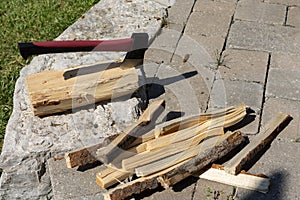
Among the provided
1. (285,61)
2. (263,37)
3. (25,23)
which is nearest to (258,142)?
(285,61)

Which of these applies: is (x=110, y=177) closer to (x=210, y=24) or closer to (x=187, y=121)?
(x=187, y=121)

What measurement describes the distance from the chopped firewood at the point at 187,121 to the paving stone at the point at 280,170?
1.06 ft

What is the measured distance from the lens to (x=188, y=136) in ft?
10.2

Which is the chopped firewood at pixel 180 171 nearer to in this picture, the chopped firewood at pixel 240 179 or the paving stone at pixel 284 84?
the chopped firewood at pixel 240 179

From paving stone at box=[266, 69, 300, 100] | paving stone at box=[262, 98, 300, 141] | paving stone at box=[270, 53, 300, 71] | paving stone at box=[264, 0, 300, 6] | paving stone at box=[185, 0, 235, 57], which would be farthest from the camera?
paving stone at box=[264, 0, 300, 6]

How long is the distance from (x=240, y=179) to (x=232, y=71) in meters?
1.02

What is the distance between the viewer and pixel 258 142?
318 centimetres

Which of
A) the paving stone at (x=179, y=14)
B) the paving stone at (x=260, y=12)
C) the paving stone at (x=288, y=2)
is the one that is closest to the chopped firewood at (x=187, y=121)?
the paving stone at (x=179, y=14)

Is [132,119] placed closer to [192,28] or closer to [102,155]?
[102,155]

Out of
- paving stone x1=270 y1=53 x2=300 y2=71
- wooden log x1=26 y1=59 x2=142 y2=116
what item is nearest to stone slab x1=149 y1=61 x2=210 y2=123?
wooden log x1=26 y1=59 x2=142 y2=116

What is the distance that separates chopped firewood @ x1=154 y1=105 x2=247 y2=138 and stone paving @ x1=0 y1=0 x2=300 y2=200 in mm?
184

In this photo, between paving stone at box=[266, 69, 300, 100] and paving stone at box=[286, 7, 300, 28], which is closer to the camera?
paving stone at box=[266, 69, 300, 100]

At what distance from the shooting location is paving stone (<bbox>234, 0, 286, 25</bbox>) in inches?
171

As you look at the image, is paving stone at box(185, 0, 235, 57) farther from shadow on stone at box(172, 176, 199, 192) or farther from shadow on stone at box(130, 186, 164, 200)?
shadow on stone at box(130, 186, 164, 200)
